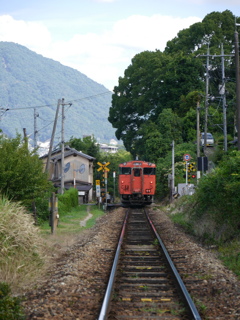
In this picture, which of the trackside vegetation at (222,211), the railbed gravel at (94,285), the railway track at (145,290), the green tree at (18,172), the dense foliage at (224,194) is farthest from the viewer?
the green tree at (18,172)

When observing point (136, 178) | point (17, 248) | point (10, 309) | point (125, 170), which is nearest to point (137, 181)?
point (136, 178)

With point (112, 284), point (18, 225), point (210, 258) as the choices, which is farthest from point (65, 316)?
point (210, 258)

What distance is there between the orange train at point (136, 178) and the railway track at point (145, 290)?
74.5ft

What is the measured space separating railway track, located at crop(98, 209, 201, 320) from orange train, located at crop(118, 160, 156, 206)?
74.5 ft

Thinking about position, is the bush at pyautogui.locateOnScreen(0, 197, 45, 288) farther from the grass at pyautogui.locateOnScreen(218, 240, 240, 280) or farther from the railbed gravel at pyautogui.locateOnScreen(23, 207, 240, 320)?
the grass at pyautogui.locateOnScreen(218, 240, 240, 280)

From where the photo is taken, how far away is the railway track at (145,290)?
7227mm

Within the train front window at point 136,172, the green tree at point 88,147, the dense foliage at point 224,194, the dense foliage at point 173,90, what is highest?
the dense foliage at point 173,90

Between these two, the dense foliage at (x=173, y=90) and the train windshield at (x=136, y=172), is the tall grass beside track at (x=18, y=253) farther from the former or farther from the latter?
the dense foliage at (x=173, y=90)

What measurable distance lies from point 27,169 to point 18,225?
7556 mm

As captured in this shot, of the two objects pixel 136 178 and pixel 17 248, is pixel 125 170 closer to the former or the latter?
pixel 136 178

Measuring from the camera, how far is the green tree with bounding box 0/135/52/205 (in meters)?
17.8

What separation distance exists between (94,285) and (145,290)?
1.01 m

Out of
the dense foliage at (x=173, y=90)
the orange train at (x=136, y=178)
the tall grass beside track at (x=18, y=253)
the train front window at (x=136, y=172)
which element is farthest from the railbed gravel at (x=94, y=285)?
the dense foliage at (x=173, y=90)

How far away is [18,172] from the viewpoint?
59.2 feet
